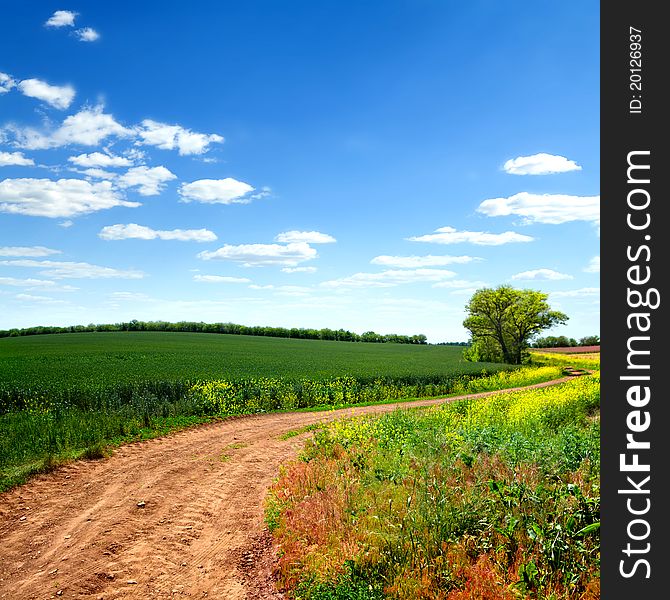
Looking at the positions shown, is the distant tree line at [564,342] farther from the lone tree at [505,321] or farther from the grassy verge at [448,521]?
the grassy verge at [448,521]

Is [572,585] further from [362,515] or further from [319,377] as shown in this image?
[319,377]

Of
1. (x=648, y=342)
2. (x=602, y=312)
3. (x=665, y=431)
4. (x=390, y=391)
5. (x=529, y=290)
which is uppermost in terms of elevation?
(x=529, y=290)

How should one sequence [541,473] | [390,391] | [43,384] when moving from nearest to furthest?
[541,473], [43,384], [390,391]

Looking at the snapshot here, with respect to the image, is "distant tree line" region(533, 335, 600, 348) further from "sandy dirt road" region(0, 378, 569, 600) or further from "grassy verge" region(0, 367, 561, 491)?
"sandy dirt road" region(0, 378, 569, 600)

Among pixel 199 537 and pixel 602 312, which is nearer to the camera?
pixel 602 312

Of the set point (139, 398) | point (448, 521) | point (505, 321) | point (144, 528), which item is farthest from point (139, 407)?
point (505, 321)

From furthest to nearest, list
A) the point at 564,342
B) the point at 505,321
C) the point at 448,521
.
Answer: the point at 564,342 < the point at 505,321 < the point at 448,521

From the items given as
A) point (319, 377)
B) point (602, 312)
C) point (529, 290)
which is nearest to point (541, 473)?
point (602, 312)

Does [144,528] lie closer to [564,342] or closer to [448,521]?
[448,521]

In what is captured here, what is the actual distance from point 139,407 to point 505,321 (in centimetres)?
5284

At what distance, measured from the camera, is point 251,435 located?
55.4 ft

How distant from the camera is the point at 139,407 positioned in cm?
1898

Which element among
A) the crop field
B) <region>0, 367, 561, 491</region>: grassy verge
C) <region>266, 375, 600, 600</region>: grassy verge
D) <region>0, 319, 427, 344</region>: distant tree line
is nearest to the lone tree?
the crop field

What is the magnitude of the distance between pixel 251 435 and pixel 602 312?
14.4 meters
